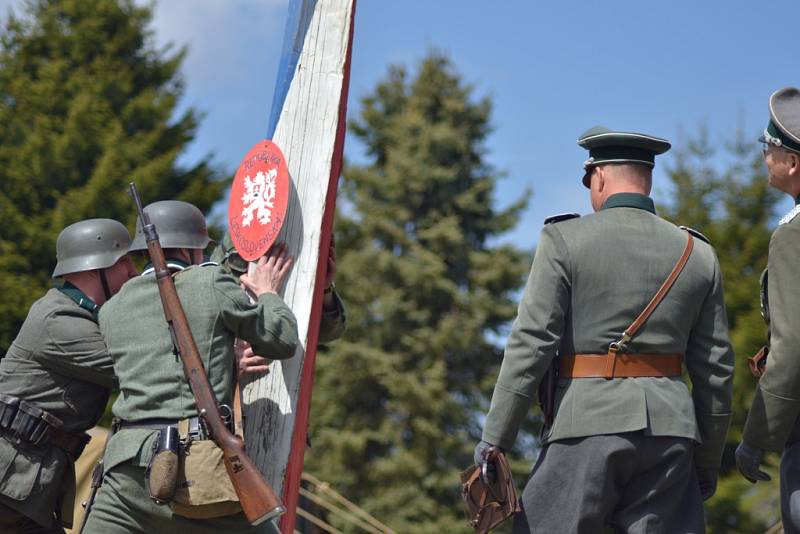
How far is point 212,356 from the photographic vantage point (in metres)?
4.10

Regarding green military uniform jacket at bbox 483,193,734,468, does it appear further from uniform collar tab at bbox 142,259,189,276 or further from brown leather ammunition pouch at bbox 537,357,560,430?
uniform collar tab at bbox 142,259,189,276

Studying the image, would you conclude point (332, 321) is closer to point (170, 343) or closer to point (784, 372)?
point (170, 343)

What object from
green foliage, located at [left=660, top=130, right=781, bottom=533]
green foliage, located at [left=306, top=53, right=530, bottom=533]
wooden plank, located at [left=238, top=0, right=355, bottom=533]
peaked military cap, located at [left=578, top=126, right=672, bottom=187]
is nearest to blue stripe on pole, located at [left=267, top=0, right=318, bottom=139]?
wooden plank, located at [left=238, top=0, right=355, bottom=533]

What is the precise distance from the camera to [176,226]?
14.8ft

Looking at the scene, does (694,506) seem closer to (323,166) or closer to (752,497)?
(323,166)

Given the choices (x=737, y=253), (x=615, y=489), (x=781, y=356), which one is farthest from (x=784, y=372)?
(x=737, y=253)

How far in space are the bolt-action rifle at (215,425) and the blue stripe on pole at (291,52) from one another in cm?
103

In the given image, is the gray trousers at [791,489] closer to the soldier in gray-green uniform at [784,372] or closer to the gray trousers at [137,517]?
the soldier in gray-green uniform at [784,372]

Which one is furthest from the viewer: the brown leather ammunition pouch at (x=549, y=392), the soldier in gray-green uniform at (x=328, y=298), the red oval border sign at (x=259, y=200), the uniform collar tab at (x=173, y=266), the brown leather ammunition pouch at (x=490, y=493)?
the soldier in gray-green uniform at (x=328, y=298)

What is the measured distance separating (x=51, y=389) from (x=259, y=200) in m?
1.20

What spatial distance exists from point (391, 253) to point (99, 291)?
20.9 metres

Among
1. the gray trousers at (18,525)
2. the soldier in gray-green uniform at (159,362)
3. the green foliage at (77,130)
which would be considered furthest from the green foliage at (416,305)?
the soldier in gray-green uniform at (159,362)

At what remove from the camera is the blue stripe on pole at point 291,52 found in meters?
4.84

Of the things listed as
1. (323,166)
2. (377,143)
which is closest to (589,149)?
(323,166)
